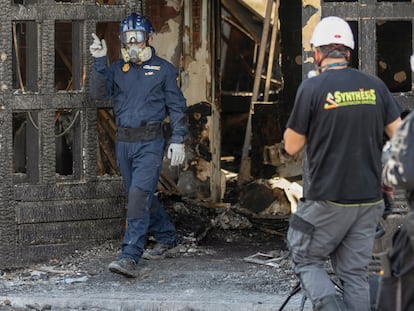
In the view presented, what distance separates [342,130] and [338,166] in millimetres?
202

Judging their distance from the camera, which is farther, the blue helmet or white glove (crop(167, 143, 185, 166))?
white glove (crop(167, 143, 185, 166))

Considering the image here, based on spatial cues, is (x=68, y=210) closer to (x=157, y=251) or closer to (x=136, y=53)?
(x=157, y=251)

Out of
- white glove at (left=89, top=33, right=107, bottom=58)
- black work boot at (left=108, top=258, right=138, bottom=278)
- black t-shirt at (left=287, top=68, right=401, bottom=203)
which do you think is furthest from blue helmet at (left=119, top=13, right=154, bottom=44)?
black t-shirt at (left=287, top=68, right=401, bottom=203)

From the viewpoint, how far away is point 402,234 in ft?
14.8

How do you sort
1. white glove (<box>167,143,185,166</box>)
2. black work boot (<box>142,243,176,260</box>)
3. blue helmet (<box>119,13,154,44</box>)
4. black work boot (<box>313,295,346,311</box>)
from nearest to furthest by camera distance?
black work boot (<box>313,295,346,311</box>) → blue helmet (<box>119,13,154,44</box>) → white glove (<box>167,143,185,166</box>) → black work boot (<box>142,243,176,260</box>)

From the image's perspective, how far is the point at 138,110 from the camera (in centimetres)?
742

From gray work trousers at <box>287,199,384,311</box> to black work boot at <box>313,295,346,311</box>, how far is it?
0.02 meters

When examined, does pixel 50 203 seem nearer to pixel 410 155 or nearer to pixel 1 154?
pixel 1 154

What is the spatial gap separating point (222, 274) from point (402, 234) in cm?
293

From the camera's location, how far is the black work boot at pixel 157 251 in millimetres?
7871

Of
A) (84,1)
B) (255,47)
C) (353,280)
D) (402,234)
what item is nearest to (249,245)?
(84,1)

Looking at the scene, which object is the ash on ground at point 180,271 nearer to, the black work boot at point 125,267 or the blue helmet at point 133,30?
the black work boot at point 125,267

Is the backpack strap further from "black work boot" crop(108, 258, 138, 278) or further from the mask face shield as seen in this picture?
the mask face shield

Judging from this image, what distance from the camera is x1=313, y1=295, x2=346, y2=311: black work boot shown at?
5223 millimetres
